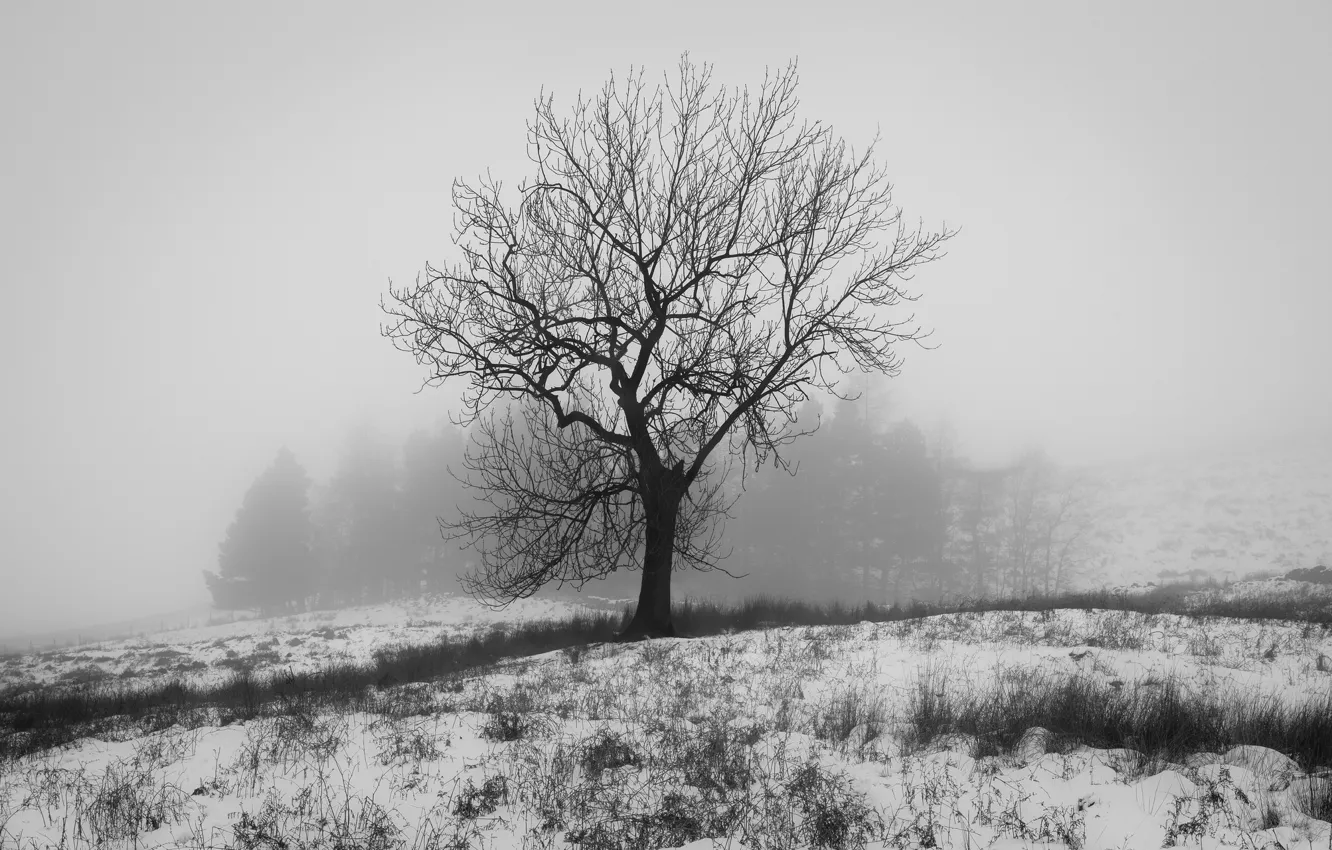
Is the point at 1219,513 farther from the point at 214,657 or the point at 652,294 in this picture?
the point at 214,657

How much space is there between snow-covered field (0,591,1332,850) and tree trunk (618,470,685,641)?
4.51m

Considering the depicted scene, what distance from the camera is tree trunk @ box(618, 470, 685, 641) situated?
12.3 m

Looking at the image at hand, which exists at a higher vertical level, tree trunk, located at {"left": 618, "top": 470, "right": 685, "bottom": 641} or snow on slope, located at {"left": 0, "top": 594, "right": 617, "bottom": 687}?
tree trunk, located at {"left": 618, "top": 470, "right": 685, "bottom": 641}

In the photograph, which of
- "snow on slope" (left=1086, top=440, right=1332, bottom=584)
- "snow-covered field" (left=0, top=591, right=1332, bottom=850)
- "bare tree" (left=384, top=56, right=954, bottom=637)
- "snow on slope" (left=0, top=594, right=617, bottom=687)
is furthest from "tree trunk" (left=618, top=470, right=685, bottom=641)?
"snow on slope" (left=1086, top=440, right=1332, bottom=584)

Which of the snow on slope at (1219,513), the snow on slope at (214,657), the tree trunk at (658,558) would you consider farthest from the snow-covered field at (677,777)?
the snow on slope at (1219,513)

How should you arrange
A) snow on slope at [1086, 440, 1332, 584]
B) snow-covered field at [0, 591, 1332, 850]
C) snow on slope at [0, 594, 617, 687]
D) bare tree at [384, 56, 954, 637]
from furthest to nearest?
snow on slope at [1086, 440, 1332, 584] < snow on slope at [0, 594, 617, 687] < bare tree at [384, 56, 954, 637] < snow-covered field at [0, 591, 1332, 850]

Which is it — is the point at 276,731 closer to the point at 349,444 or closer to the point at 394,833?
the point at 394,833

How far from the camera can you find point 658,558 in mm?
12789

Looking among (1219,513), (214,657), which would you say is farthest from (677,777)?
(1219,513)

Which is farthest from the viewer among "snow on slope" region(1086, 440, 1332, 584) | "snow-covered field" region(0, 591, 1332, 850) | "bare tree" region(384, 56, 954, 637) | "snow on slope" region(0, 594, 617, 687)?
"snow on slope" region(1086, 440, 1332, 584)

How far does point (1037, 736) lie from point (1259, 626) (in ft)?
29.5

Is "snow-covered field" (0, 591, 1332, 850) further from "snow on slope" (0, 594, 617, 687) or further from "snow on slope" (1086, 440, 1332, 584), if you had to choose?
"snow on slope" (1086, 440, 1332, 584)

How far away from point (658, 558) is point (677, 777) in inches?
325

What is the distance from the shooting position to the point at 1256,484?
47.4 metres
